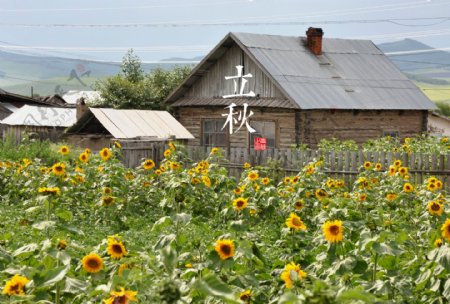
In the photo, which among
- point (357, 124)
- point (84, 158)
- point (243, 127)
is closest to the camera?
point (84, 158)

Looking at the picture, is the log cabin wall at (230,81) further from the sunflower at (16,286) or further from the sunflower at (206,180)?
the sunflower at (16,286)

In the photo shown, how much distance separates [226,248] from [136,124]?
18.6m

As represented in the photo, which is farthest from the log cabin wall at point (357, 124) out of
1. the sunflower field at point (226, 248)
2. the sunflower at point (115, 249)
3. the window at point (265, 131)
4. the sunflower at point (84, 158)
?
the sunflower at point (115, 249)

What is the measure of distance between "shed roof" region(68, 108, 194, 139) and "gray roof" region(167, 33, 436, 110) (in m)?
3.16

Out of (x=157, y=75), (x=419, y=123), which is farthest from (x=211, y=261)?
(x=157, y=75)

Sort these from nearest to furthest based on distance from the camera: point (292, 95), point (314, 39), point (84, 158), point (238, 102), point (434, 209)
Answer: point (434, 209)
point (84, 158)
point (292, 95)
point (238, 102)
point (314, 39)

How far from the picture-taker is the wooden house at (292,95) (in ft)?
77.3

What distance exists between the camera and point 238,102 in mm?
25312

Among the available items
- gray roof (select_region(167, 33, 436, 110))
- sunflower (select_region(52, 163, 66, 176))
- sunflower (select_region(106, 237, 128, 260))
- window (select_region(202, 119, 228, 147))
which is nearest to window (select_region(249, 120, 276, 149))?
window (select_region(202, 119, 228, 147))

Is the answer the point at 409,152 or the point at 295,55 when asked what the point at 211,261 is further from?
the point at 295,55

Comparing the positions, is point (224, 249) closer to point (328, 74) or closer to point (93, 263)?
point (93, 263)

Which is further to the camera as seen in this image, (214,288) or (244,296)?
(244,296)

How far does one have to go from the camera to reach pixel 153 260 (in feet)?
12.1

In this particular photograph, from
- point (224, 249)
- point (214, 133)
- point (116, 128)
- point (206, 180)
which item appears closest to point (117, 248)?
point (224, 249)
